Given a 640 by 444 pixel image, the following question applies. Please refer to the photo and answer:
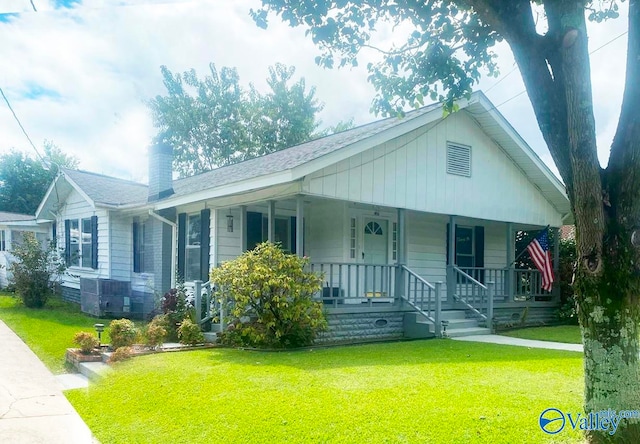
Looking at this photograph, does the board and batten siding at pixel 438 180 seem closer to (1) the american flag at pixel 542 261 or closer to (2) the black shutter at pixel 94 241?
(1) the american flag at pixel 542 261

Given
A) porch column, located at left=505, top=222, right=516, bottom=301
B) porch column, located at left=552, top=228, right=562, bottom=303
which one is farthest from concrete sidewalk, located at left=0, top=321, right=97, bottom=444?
porch column, located at left=552, top=228, right=562, bottom=303

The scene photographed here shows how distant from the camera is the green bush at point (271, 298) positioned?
7.34m

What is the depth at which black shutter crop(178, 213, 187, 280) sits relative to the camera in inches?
432

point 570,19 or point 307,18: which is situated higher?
point 307,18

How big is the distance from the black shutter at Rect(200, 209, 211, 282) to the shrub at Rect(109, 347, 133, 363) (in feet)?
11.3

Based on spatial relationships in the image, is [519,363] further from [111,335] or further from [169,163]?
[169,163]

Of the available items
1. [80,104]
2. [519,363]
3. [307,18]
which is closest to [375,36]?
[307,18]

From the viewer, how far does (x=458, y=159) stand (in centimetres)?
1084

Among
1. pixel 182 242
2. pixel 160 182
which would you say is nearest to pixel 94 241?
pixel 160 182

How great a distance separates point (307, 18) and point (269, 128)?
7.30 metres

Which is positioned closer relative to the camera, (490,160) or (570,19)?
(570,19)

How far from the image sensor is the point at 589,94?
345 centimetres

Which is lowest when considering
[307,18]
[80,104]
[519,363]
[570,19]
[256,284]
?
[519,363]

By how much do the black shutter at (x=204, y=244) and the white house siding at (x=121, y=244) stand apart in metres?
3.12
